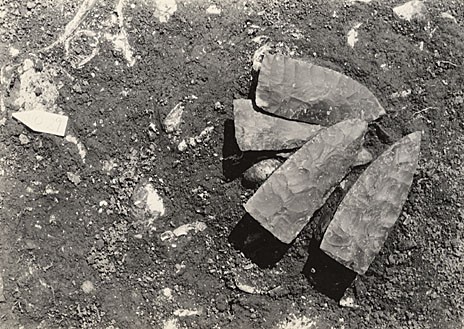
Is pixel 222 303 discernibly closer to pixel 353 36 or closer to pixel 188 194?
pixel 188 194

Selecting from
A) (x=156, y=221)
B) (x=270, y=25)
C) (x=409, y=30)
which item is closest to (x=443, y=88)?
(x=409, y=30)

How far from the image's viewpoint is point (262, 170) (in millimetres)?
2717

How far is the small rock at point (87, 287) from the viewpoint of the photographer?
2.83m

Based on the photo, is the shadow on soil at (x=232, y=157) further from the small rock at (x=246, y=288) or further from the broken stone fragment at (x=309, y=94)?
the small rock at (x=246, y=288)

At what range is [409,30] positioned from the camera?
2891 mm

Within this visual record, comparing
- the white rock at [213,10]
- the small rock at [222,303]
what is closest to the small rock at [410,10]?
the white rock at [213,10]

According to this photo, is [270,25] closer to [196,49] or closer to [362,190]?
[196,49]

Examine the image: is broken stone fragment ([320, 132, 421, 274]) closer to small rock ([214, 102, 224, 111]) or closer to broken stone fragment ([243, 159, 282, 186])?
broken stone fragment ([243, 159, 282, 186])

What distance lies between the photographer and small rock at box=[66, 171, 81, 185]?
112 inches

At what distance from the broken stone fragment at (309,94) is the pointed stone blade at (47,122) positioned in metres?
0.90

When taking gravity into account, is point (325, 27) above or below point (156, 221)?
above

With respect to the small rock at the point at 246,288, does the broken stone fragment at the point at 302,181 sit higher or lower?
higher

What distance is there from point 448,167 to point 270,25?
3.39 feet

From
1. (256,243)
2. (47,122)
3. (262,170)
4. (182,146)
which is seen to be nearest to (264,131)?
(262,170)
